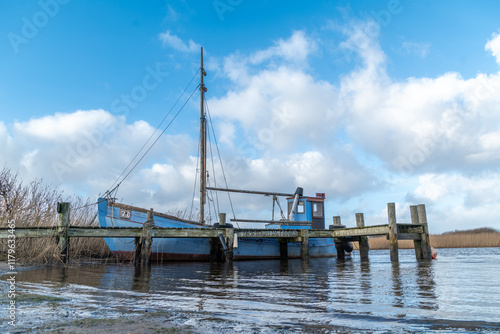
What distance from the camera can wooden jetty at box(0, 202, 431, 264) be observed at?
1213cm

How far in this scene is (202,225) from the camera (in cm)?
1658

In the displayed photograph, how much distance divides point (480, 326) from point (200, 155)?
52.0 feet

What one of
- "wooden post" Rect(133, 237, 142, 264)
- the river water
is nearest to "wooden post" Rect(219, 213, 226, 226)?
"wooden post" Rect(133, 237, 142, 264)

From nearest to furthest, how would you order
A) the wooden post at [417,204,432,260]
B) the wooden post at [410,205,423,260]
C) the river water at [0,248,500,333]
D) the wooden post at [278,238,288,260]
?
the river water at [0,248,500,333] → the wooden post at [417,204,432,260] → the wooden post at [410,205,423,260] → the wooden post at [278,238,288,260]

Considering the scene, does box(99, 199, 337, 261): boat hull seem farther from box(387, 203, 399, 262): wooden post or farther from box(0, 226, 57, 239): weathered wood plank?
box(387, 203, 399, 262): wooden post

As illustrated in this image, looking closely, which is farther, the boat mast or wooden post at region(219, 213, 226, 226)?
the boat mast

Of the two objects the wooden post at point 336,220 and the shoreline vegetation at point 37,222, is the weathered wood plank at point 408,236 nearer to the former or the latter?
the wooden post at point 336,220

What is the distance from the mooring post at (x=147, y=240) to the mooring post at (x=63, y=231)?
2.56m

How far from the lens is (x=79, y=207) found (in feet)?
52.0

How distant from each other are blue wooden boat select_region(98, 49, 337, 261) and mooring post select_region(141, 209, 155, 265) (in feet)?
2.54

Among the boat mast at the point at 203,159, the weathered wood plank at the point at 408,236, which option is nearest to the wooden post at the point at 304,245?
the weathered wood plank at the point at 408,236

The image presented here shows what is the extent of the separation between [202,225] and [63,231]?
616 centimetres

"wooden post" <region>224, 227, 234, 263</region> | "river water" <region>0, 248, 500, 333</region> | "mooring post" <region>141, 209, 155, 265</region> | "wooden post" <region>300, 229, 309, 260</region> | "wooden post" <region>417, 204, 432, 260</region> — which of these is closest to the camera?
"river water" <region>0, 248, 500, 333</region>

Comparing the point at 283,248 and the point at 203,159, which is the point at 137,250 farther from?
the point at 283,248
